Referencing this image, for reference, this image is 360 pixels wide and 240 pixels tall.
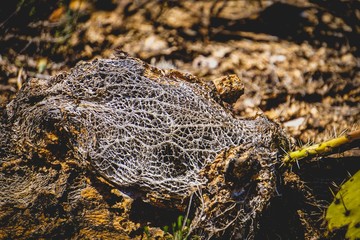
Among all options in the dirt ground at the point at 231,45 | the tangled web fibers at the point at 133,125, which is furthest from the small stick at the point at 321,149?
the dirt ground at the point at 231,45

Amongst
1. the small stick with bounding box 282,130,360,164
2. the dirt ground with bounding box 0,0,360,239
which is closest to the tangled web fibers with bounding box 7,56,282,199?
the small stick with bounding box 282,130,360,164

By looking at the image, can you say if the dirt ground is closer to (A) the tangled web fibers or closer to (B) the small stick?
(B) the small stick

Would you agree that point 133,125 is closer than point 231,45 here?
Yes

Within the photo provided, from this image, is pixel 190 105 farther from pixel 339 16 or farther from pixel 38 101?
pixel 339 16

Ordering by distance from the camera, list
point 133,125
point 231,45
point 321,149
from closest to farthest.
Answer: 1. point 133,125
2. point 321,149
3. point 231,45

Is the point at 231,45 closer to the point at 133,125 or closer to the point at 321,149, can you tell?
the point at 321,149

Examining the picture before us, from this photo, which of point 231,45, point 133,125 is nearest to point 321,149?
point 133,125

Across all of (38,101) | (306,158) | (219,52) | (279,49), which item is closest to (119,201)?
(38,101)

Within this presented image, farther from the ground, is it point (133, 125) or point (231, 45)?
point (133, 125)
